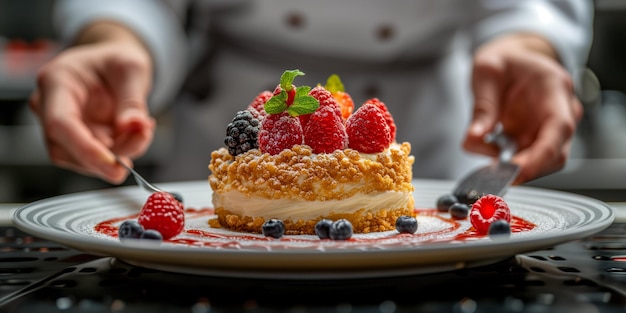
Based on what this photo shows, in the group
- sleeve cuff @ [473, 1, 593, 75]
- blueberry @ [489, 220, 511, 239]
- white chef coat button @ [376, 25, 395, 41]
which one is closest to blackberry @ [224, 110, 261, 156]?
blueberry @ [489, 220, 511, 239]

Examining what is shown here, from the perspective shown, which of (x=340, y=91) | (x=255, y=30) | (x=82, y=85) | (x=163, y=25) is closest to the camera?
(x=340, y=91)

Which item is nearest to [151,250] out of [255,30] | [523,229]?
[523,229]

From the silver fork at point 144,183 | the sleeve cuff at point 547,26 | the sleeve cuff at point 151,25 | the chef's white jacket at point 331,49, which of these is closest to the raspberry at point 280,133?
the silver fork at point 144,183

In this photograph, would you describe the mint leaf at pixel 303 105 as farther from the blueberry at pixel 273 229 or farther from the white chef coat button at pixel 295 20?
the white chef coat button at pixel 295 20

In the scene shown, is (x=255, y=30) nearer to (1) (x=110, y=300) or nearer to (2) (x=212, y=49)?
(2) (x=212, y=49)

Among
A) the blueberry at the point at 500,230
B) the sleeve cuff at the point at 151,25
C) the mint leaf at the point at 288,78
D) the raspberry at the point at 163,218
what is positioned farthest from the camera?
the sleeve cuff at the point at 151,25

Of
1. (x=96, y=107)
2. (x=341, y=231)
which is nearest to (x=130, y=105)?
(x=96, y=107)

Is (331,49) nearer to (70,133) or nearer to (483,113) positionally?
(483,113)
